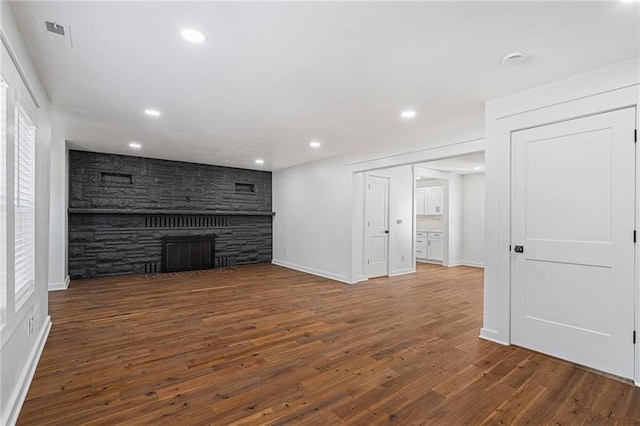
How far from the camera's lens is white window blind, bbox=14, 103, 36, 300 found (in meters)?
2.19

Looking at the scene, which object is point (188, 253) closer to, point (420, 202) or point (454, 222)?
point (420, 202)

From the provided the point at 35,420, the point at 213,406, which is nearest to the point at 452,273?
the point at 213,406

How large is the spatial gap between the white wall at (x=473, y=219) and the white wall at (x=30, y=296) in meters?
8.41

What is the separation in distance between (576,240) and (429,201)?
6427mm

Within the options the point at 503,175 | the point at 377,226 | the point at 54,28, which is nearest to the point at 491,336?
the point at 503,175

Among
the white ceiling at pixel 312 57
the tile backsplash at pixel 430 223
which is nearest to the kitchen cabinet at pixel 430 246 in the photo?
the tile backsplash at pixel 430 223

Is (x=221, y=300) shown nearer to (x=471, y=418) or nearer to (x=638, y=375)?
(x=471, y=418)

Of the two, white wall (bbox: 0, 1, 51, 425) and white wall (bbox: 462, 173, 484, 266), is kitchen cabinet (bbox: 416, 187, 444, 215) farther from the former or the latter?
white wall (bbox: 0, 1, 51, 425)

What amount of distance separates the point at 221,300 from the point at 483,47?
4.30 m

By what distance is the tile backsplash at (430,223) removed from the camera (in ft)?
29.3

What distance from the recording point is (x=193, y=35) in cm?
212

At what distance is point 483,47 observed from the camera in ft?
7.37

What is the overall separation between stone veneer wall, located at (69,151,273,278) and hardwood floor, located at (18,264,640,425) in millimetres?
2061

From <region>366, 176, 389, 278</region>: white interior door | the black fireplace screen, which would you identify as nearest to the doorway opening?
<region>366, 176, 389, 278</region>: white interior door
